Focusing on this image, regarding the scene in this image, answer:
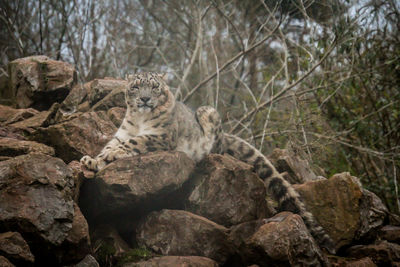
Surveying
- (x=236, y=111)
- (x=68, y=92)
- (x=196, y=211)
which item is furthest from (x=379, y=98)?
(x=68, y=92)

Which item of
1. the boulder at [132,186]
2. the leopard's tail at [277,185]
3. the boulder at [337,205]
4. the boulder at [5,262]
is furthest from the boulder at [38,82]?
the boulder at [337,205]

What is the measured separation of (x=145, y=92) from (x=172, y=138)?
3.17ft

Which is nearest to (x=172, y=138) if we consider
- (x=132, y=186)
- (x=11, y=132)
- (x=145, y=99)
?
(x=145, y=99)

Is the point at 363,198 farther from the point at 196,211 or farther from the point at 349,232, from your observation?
the point at 196,211

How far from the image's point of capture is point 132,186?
538 cm

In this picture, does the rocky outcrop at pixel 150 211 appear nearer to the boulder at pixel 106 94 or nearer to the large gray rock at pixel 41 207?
the large gray rock at pixel 41 207

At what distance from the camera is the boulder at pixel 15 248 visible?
3.58 m

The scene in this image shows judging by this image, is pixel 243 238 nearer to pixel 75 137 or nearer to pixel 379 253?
pixel 379 253

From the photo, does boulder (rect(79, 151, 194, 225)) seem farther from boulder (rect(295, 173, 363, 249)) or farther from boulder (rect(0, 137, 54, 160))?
boulder (rect(295, 173, 363, 249))

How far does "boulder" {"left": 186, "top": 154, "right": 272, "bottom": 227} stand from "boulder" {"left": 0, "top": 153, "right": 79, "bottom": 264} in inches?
95.7

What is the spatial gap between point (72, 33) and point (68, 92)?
12.3ft

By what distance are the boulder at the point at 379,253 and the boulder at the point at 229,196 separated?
4.99ft

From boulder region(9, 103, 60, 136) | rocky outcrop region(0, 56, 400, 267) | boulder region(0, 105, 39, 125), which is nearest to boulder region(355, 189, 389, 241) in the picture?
rocky outcrop region(0, 56, 400, 267)

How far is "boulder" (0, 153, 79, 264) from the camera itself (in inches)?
157
